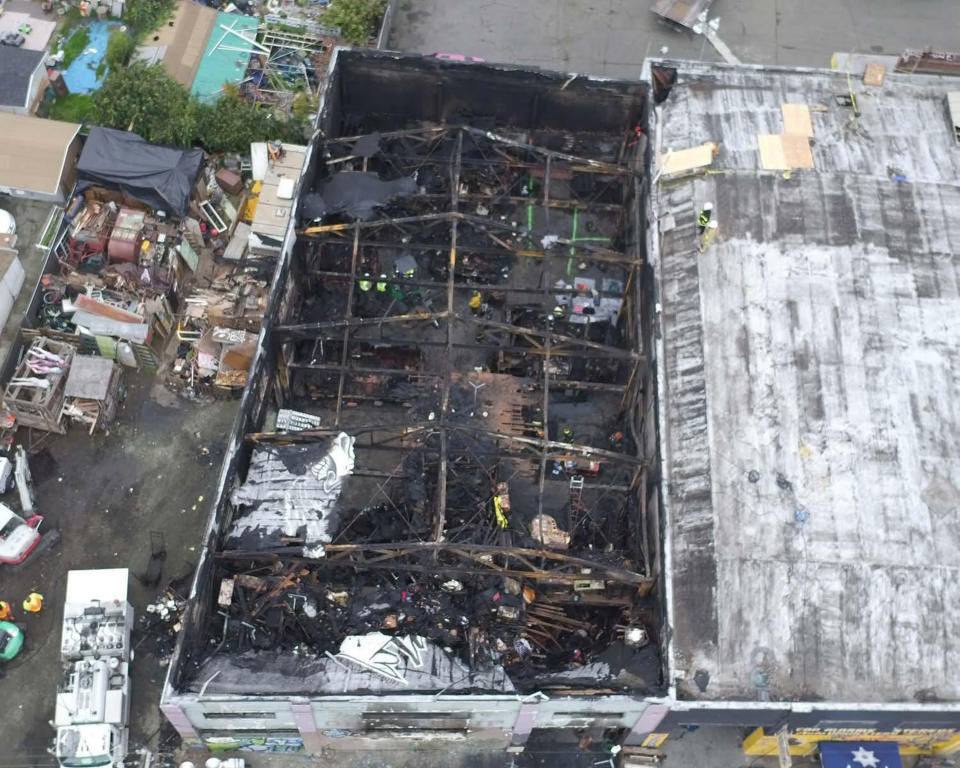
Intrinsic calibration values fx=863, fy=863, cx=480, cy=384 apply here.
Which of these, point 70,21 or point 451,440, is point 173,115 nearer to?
point 70,21

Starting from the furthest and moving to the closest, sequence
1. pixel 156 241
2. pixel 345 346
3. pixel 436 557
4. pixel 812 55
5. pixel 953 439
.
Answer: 1. pixel 812 55
2. pixel 156 241
3. pixel 345 346
4. pixel 953 439
5. pixel 436 557

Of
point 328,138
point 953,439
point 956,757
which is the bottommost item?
point 956,757

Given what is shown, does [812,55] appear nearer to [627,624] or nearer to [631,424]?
[631,424]

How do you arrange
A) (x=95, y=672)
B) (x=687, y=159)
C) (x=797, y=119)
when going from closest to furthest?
(x=95, y=672) → (x=687, y=159) → (x=797, y=119)

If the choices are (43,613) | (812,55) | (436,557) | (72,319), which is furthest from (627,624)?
(812,55)

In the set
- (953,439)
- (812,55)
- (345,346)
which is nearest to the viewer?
(953,439)

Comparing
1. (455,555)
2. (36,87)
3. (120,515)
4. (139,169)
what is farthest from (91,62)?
(455,555)

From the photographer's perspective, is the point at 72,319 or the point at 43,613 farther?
the point at 72,319

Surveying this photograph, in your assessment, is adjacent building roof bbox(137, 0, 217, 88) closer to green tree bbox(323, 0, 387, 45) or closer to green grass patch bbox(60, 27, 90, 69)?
green grass patch bbox(60, 27, 90, 69)
